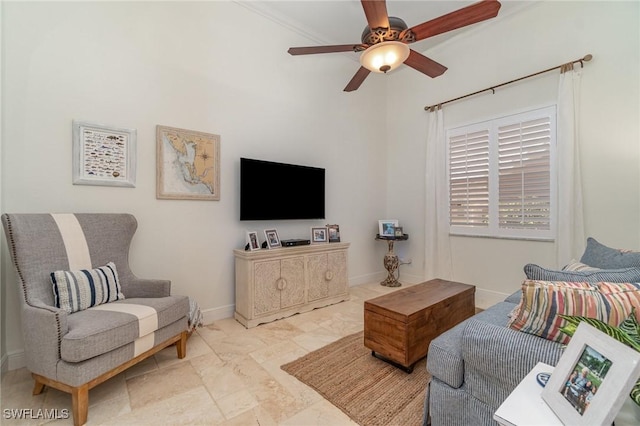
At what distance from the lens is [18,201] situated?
1.97 metres

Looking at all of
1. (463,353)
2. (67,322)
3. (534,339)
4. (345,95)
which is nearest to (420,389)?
(463,353)

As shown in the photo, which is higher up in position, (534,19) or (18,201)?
(534,19)

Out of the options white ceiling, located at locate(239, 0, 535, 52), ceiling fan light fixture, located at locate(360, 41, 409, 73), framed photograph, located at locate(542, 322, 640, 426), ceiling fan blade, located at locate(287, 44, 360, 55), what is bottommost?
framed photograph, located at locate(542, 322, 640, 426)

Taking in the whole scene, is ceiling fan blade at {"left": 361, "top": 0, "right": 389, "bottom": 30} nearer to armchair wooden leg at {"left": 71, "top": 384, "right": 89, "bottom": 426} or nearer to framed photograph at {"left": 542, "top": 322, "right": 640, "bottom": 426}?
framed photograph at {"left": 542, "top": 322, "right": 640, "bottom": 426}

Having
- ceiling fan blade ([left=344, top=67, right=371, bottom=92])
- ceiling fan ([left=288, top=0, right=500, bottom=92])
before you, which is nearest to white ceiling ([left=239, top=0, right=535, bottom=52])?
ceiling fan blade ([left=344, top=67, right=371, bottom=92])

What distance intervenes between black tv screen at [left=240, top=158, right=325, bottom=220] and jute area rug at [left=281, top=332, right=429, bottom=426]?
156 cm

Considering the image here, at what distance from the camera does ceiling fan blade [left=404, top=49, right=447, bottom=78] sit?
7.23ft

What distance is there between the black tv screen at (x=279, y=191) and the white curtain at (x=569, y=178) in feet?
8.29

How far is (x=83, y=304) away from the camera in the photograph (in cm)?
180

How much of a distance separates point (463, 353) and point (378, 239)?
3.00 m

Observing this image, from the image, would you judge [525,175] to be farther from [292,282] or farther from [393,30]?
[292,282]

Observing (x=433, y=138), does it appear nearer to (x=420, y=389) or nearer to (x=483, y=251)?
(x=483, y=251)

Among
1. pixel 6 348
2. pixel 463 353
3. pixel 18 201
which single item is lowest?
pixel 6 348

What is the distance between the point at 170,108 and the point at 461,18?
246 cm
